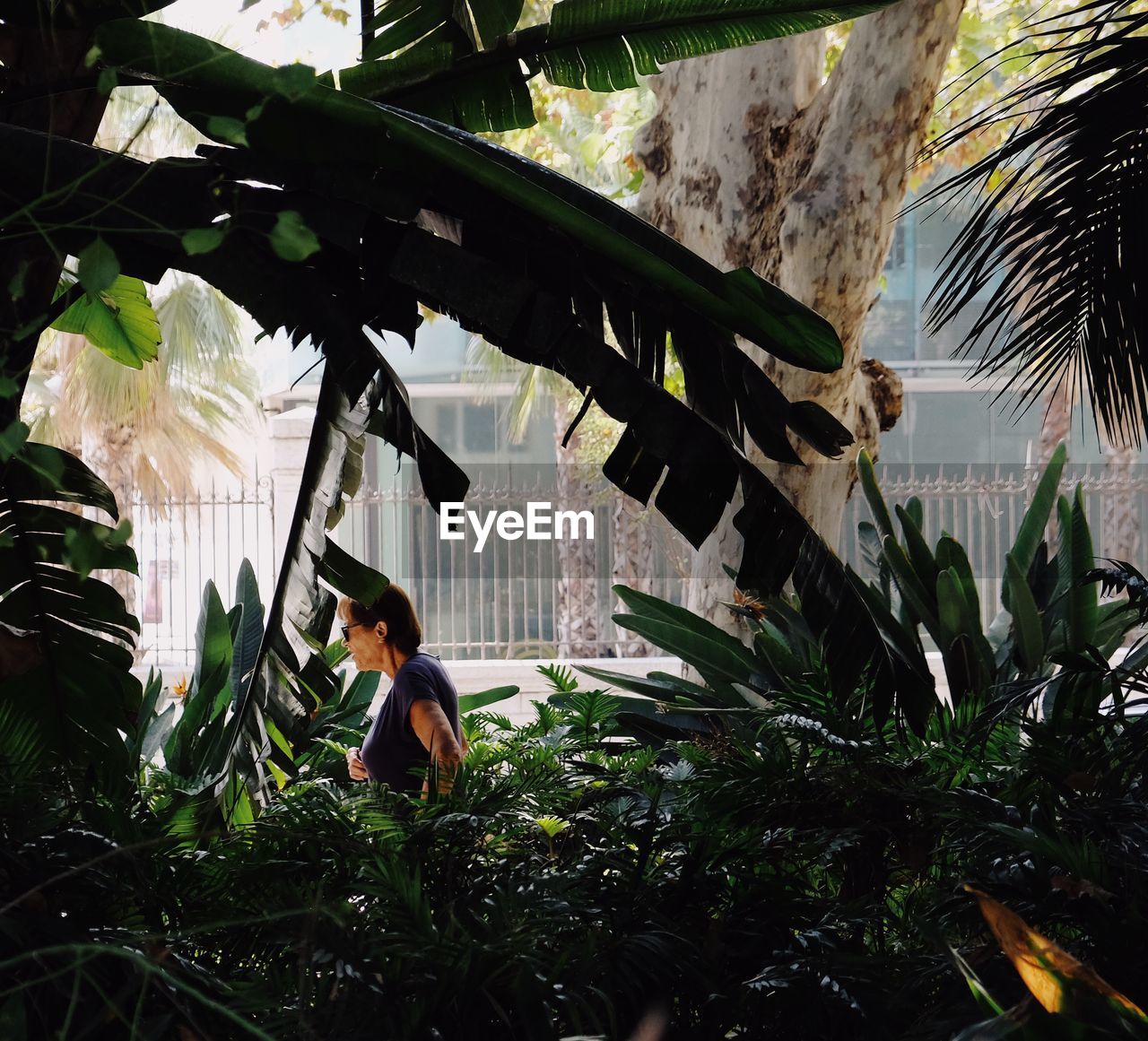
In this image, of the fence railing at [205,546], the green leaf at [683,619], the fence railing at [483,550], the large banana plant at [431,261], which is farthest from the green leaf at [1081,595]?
the fence railing at [205,546]

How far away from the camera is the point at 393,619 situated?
374cm

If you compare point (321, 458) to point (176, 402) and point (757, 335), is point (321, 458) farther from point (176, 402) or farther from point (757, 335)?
point (176, 402)

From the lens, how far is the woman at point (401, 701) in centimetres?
343

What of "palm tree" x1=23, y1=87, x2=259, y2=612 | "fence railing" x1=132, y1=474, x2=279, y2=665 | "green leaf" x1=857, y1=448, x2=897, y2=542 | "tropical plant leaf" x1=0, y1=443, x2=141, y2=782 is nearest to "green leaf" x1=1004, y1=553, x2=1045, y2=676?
"green leaf" x1=857, y1=448, x2=897, y2=542

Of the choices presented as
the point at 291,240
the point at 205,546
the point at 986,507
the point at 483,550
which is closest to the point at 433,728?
the point at 291,240

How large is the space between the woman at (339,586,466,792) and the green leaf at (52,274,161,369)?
1.08 m

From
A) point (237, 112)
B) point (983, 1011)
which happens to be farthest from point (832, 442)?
point (237, 112)

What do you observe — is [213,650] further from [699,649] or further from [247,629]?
[699,649]

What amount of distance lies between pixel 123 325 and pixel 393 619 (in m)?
1.29

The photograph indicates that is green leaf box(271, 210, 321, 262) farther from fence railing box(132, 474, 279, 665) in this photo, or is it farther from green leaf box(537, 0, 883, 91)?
fence railing box(132, 474, 279, 665)

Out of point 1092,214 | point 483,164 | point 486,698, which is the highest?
point 1092,214

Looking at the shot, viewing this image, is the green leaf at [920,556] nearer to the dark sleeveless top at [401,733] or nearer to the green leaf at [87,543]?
the dark sleeveless top at [401,733]

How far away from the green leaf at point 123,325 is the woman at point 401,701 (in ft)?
3.55

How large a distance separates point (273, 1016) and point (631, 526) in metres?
13.4
